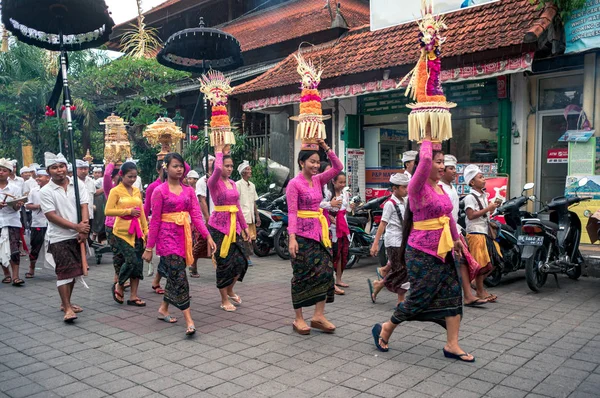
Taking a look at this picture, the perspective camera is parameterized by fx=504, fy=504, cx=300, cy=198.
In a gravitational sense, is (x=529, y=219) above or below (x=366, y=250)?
above

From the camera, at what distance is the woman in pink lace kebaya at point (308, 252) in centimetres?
499

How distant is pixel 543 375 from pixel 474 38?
6.50 meters

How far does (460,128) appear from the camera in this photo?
32.6ft

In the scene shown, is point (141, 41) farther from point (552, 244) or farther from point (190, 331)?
point (552, 244)

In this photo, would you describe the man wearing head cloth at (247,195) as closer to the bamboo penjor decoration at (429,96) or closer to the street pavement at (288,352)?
the street pavement at (288,352)

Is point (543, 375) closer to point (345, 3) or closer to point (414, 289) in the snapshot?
point (414, 289)

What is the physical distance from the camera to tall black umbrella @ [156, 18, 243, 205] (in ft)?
28.2

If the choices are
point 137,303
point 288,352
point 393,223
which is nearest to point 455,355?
point 288,352

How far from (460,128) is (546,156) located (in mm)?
1663

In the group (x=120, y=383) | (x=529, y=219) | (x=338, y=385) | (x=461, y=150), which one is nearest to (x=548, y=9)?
(x=461, y=150)

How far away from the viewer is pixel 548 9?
8117 mm

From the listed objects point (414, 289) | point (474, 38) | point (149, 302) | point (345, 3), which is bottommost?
point (149, 302)

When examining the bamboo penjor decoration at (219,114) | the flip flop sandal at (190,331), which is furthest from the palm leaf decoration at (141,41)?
the flip flop sandal at (190,331)

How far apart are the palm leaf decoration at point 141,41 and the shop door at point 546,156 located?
41.0 feet
